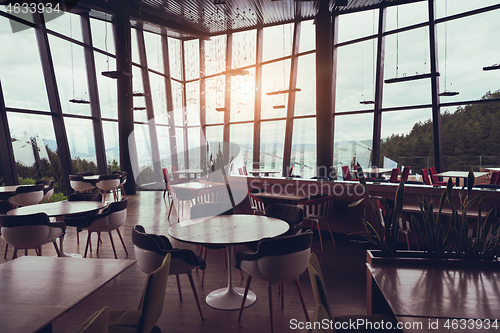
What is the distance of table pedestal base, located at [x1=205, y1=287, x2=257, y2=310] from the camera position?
2477 millimetres

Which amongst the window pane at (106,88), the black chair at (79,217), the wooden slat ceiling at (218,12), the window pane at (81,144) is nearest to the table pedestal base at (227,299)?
the black chair at (79,217)

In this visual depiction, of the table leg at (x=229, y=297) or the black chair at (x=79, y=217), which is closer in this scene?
the table leg at (x=229, y=297)

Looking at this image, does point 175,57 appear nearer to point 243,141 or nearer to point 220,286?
point 243,141

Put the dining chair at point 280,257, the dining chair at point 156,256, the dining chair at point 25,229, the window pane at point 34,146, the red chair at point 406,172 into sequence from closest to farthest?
1. the dining chair at point 280,257
2. the dining chair at point 156,256
3. the dining chair at point 25,229
4. the window pane at point 34,146
5. the red chair at point 406,172

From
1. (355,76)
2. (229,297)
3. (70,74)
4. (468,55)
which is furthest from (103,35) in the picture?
(468,55)

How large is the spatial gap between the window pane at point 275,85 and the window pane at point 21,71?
5.96 metres

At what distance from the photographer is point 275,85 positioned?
9.30 meters

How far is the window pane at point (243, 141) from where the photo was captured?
32.8 ft

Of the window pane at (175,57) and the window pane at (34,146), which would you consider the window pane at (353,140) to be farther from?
the window pane at (34,146)

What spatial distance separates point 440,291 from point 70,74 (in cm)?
869

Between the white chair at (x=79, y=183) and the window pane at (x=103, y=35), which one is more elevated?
the window pane at (x=103, y=35)

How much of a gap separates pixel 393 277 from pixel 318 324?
2.65 feet

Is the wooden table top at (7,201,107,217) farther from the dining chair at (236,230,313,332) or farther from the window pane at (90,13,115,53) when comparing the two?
the window pane at (90,13,115,53)

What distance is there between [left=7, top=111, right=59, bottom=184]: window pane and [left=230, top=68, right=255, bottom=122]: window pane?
5.48 meters
